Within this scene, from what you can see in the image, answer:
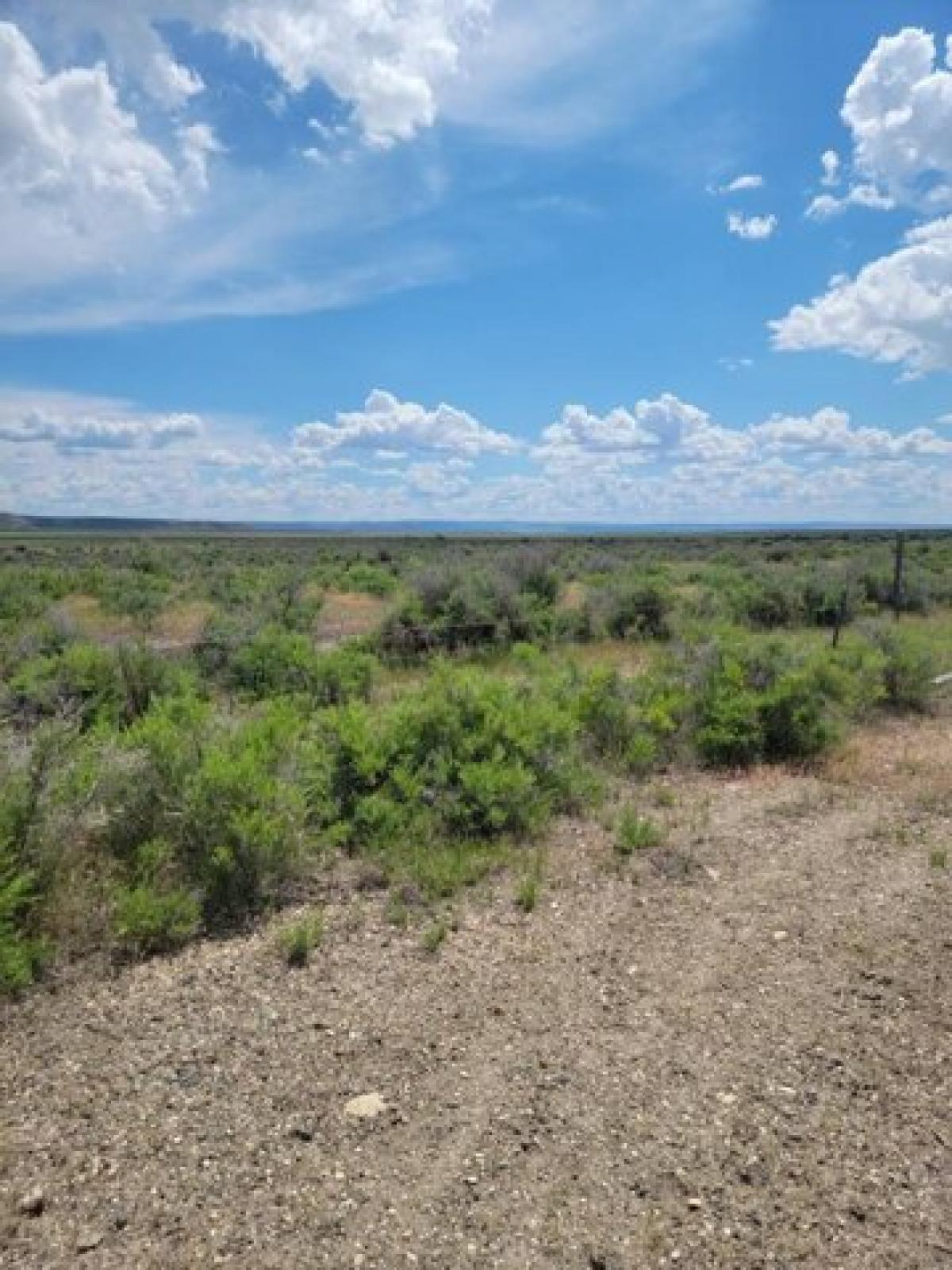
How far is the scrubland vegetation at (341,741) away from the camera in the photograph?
215 inches

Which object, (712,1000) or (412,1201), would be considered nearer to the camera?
(412,1201)

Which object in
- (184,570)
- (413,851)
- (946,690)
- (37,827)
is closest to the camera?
(37,827)

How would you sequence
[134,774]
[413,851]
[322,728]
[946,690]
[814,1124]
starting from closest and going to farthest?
[814,1124] → [134,774] → [413,851] → [322,728] → [946,690]

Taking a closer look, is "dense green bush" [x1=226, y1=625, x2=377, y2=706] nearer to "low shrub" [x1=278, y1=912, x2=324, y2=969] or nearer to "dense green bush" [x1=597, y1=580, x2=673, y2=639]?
"low shrub" [x1=278, y1=912, x2=324, y2=969]

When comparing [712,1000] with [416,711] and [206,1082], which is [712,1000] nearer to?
[206,1082]

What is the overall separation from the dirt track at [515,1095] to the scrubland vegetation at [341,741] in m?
0.43

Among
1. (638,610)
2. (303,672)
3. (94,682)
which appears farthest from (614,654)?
(94,682)

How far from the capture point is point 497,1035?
15.0 feet

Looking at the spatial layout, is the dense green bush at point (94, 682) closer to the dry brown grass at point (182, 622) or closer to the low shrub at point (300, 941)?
the low shrub at point (300, 941)

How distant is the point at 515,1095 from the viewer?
4.08 metres

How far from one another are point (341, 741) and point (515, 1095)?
3.58 m

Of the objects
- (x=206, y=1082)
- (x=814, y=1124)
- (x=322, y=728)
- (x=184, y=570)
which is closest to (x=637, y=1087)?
(x=814, y=1124)

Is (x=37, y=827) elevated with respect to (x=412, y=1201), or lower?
elevated

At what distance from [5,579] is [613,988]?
83.1 ft
